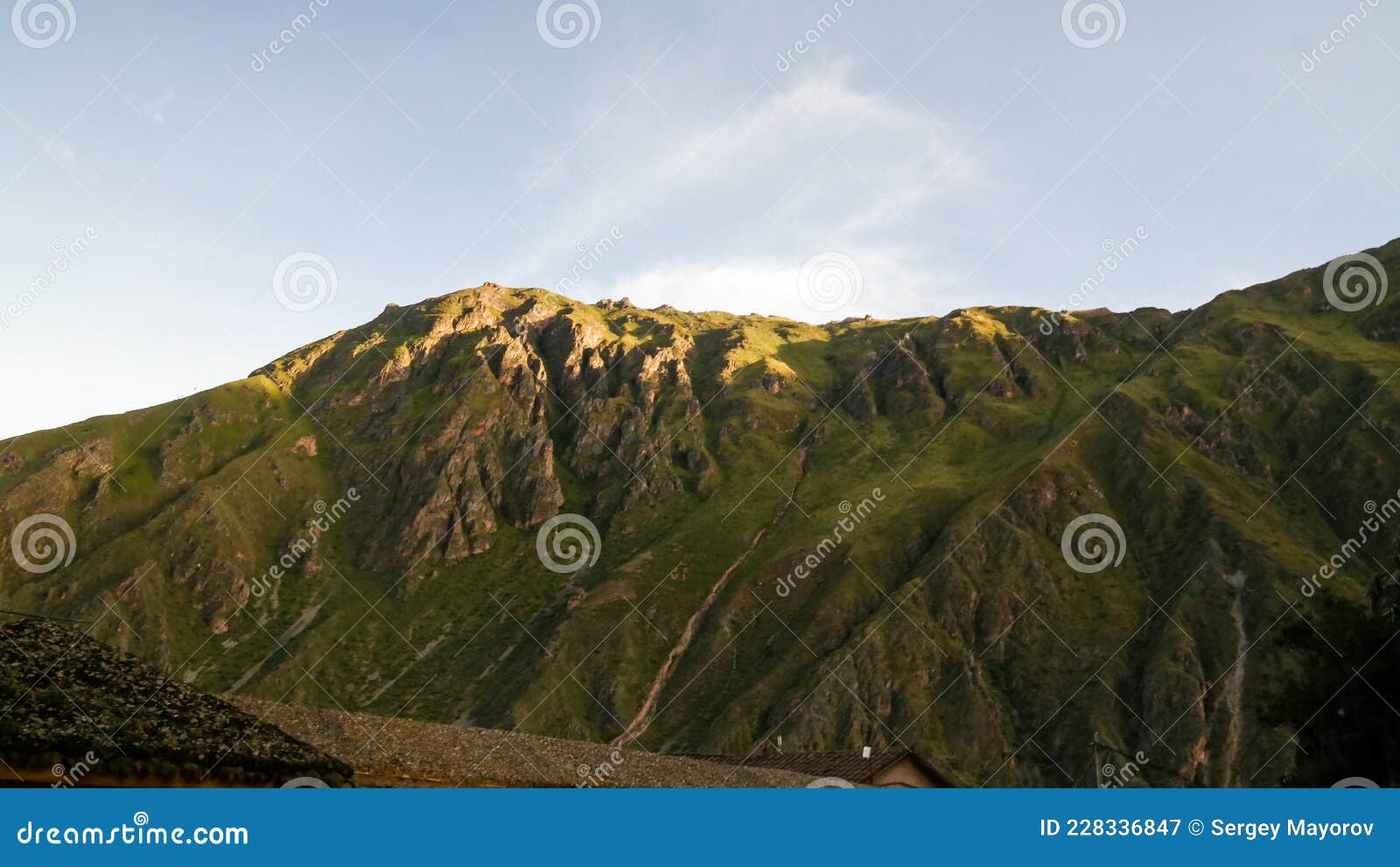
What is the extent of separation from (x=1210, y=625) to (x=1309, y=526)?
3746 cm

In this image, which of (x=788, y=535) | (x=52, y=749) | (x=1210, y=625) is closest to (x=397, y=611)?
(x=788, y=535)

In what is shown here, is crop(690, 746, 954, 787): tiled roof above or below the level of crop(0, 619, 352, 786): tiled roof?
below

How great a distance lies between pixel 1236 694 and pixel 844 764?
11622 centimetres

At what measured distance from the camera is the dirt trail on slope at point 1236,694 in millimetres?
133375

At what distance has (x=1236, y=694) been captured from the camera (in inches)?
5541

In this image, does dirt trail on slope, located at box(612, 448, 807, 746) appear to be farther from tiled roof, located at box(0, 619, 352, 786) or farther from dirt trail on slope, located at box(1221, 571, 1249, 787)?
tiled roof, located at box(0, 619, 352, 786)

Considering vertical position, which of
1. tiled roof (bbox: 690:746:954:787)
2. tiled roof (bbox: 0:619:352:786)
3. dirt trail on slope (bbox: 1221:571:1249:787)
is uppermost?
tiled roof (bbox: 0:619:352:786)

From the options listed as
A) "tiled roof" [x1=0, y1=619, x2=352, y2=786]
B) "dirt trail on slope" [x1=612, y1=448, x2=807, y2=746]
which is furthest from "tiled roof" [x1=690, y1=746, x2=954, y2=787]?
"dirt trail on slope" [x1=612, y1=448, x2=807, y2=746]

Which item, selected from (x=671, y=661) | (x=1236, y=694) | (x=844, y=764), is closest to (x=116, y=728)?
(x=844, y=764)

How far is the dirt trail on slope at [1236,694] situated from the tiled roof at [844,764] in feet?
319

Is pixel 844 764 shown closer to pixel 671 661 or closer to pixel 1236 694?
pixel 1236 694

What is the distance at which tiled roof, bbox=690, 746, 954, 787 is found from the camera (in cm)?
4825

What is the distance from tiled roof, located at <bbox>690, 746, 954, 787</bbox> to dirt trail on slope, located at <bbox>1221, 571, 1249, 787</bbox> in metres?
97.3

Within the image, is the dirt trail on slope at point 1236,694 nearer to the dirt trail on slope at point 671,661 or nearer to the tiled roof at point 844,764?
the dirt trail on slope at point 671,661
